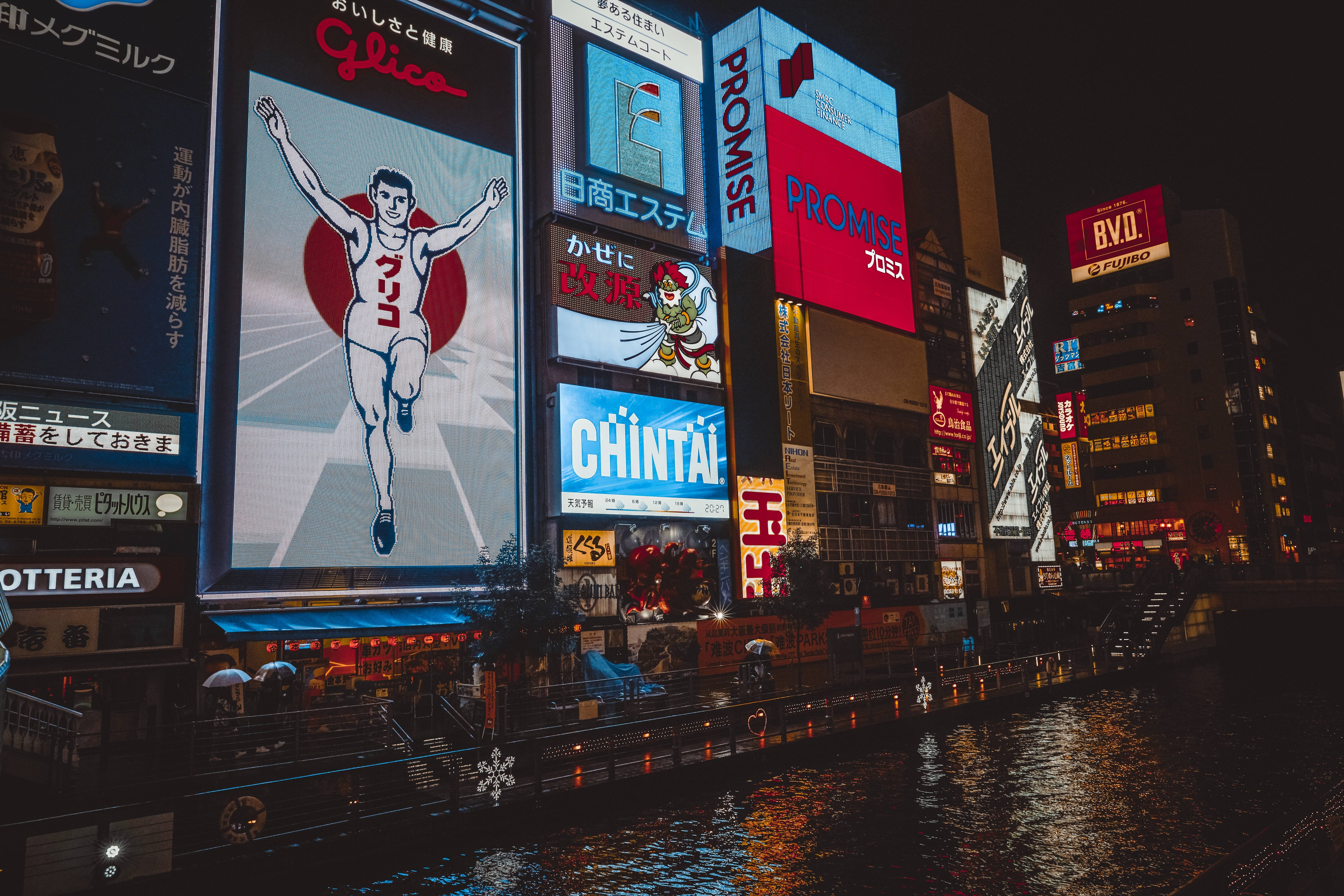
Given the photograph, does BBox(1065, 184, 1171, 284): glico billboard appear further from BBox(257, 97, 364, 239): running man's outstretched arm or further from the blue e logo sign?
BBox(257, 97, 364, 239): running man's outstretched arm

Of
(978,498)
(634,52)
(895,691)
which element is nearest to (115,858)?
(895,691)

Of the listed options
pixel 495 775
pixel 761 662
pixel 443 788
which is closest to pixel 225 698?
pixel 443 788

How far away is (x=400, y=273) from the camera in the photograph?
32.9 m

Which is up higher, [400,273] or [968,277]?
[968,277]

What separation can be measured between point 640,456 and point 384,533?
12.6 m

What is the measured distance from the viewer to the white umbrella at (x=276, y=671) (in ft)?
73.2

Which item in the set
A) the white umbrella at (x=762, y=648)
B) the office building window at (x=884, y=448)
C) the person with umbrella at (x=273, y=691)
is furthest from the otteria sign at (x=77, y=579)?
the office building window at (x=884, y=448)

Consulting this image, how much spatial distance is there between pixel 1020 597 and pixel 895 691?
40.7 metres

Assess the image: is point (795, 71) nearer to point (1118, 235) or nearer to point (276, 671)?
point (276, 671)

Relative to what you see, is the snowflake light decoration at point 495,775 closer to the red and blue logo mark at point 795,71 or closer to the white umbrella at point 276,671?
the white umbrella at point 276,671

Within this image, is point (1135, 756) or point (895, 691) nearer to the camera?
point (1135, 756)

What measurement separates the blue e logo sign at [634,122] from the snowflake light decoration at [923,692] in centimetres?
2723

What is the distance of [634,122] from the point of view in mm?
42312

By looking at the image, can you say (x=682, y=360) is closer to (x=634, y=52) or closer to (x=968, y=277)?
(x=634, y=52)
